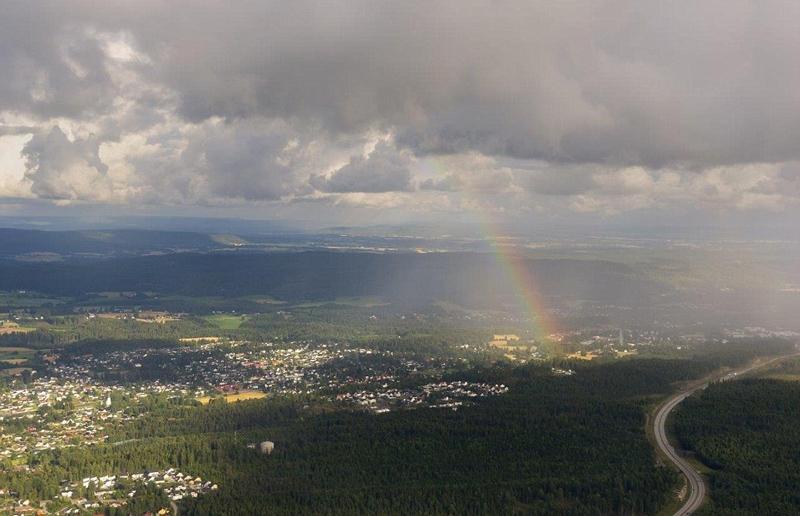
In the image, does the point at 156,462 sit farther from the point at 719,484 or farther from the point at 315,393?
the point at 719,484

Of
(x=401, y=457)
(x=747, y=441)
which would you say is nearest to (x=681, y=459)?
(x=747, y=441)

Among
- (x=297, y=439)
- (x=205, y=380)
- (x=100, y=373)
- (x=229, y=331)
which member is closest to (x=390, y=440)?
(x=297, y=439)

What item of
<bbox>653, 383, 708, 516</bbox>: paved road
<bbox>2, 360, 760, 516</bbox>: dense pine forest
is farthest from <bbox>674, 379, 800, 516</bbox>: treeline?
<bbox>2, 360, 760, 516</bbox>: dense pine forest

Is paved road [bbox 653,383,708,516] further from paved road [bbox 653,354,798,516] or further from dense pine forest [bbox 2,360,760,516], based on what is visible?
dense pine forest [bbox 2,360,760,516]

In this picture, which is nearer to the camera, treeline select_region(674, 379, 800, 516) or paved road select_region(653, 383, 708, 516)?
treeline select_region(674, 379, 800, 516)

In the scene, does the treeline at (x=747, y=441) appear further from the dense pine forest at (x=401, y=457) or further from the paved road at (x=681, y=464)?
the dense pine forest at (x=401, y=457)

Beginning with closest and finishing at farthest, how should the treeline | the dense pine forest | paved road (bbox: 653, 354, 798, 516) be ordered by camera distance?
1. the dense pine forest
2. the treeline
3. paved road (bbox: 653, 354, 798, 516)
